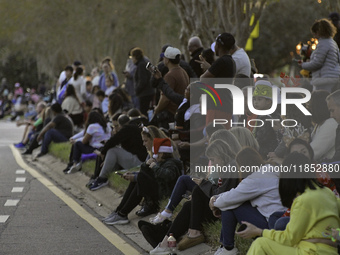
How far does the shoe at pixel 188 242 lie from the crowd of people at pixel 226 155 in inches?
0.4

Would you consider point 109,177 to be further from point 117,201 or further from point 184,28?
point 184,28

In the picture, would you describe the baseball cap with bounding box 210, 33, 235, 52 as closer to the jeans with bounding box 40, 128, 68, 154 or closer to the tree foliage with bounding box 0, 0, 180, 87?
the jeans with bounding box 40, 128, 68, 154

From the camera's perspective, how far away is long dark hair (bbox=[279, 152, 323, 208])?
6598 millimetres

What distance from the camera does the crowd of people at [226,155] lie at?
6.70 metres

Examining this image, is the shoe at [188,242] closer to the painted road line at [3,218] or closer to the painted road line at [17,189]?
the painted road line at [3,218]

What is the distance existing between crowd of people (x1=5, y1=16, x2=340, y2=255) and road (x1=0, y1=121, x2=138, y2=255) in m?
0.51

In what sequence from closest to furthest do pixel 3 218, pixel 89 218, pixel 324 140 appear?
pixel 324 140 → pixel 3 218 → pixel 89 218

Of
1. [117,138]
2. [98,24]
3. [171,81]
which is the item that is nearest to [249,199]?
[171,81]

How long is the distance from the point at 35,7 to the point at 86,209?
124ft

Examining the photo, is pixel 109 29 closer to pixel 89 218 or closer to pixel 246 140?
pixel 89 218

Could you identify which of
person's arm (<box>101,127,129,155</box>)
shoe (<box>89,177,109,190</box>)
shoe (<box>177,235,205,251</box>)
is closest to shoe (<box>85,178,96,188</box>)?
shoe (<box>89,177,109,190</box>)

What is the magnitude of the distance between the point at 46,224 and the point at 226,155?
3.44 meters

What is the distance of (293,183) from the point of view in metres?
6.64

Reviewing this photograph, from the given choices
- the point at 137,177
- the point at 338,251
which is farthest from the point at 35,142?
the point at 338,251
